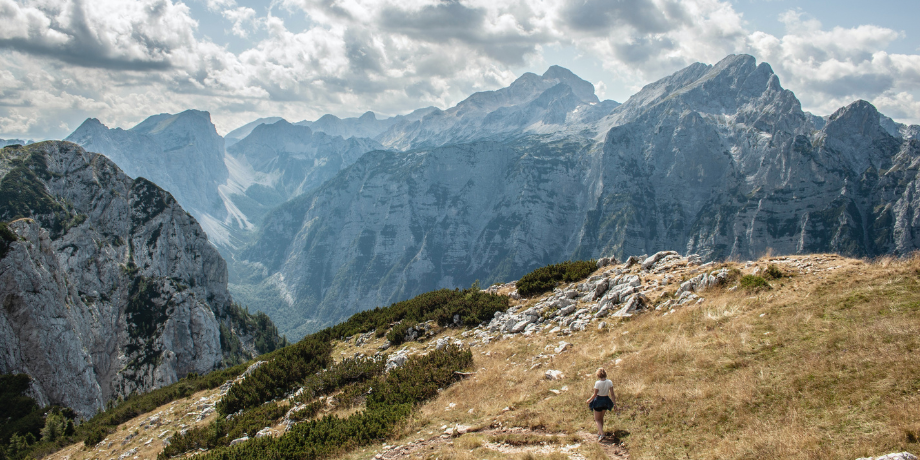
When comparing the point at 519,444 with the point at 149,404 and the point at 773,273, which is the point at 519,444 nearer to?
the point at 773,273

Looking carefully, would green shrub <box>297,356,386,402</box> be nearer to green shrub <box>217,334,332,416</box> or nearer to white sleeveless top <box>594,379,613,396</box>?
green shrub <box>217,334,332,416</box>

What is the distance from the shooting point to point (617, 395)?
14.4m

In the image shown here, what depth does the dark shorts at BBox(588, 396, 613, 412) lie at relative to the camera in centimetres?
1268

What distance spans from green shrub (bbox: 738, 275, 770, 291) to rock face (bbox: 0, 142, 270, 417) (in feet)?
347

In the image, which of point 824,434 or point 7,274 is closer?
point 824,434

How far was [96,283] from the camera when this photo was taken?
118688 millimetres

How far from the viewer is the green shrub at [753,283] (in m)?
19.4

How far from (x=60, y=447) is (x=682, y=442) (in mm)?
43058

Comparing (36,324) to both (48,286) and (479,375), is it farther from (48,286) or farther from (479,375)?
(479,375)

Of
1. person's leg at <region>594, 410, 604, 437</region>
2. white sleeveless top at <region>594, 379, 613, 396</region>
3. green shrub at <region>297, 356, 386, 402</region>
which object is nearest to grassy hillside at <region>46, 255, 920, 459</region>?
person's leg at <region>594, 410, 604, 437</region>

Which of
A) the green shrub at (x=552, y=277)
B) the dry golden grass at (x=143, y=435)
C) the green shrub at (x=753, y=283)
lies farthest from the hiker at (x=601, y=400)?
the dry golden grass at (x=143, y=435)

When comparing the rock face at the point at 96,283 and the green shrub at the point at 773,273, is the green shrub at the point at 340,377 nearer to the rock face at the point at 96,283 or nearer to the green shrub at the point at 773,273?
the green shrub at the point at 773,273

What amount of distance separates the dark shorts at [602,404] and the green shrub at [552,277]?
63.5 ft

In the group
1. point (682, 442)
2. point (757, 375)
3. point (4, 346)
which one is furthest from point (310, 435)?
point (4, 346)
